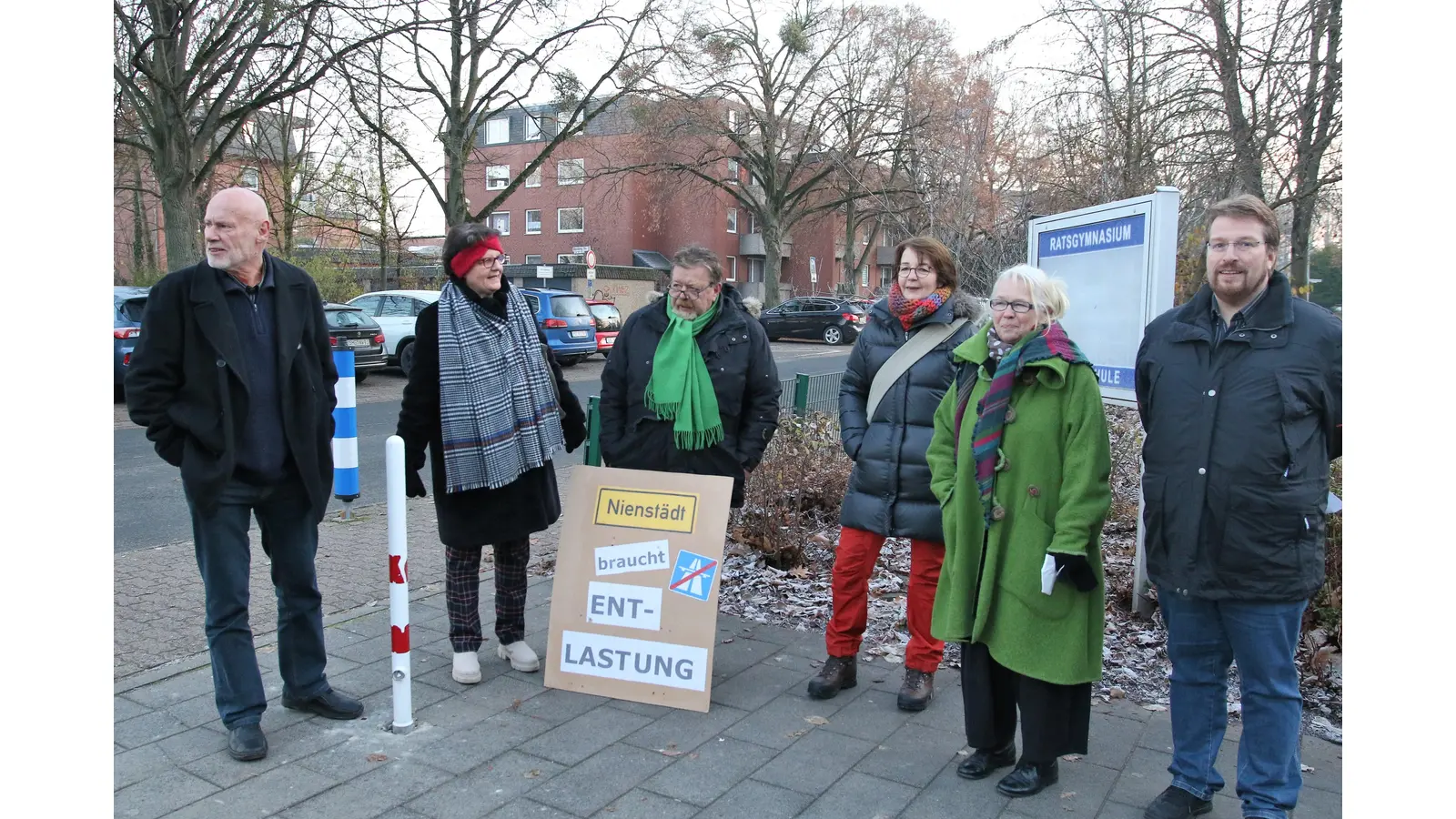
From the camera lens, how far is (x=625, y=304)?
44.1 metres

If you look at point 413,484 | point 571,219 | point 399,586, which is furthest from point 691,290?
point 571,219

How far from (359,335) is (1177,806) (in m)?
17.2

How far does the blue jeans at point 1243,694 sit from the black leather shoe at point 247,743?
3141 mm

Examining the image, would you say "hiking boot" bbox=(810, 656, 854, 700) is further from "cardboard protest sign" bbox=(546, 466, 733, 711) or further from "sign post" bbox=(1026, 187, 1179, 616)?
"sign post" bbox=(1026, 187, 1179, 616)

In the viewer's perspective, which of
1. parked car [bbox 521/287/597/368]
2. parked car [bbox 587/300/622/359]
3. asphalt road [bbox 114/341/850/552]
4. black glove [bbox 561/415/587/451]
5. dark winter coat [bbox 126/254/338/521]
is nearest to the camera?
dark winter coat [bbox 126/254/338/521]

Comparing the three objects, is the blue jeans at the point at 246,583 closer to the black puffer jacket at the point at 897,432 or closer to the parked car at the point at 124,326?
the black puffer jacket at the point at 897,432

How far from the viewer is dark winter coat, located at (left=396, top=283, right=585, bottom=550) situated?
4363mm

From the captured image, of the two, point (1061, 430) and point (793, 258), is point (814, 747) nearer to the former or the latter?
point (1061, 430)

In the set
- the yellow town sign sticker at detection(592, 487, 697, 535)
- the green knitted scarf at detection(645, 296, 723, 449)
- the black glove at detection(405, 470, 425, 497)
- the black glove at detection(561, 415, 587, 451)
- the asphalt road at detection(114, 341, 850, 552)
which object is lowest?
the asphalt road at detection(114, 341, 850, 552)

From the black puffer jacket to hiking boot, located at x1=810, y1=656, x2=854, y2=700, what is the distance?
2.00 ft

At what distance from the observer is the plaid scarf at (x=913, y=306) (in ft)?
13.9

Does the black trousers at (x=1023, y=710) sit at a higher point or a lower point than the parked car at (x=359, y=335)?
lower

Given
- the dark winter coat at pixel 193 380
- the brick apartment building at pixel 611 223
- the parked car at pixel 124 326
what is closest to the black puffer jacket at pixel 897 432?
the dark winter coat at pixel 193 380

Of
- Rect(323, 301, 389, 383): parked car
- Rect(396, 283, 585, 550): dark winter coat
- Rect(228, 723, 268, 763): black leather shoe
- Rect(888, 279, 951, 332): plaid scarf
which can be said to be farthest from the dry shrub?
Rect(323, 301, 389, 383): parked car
